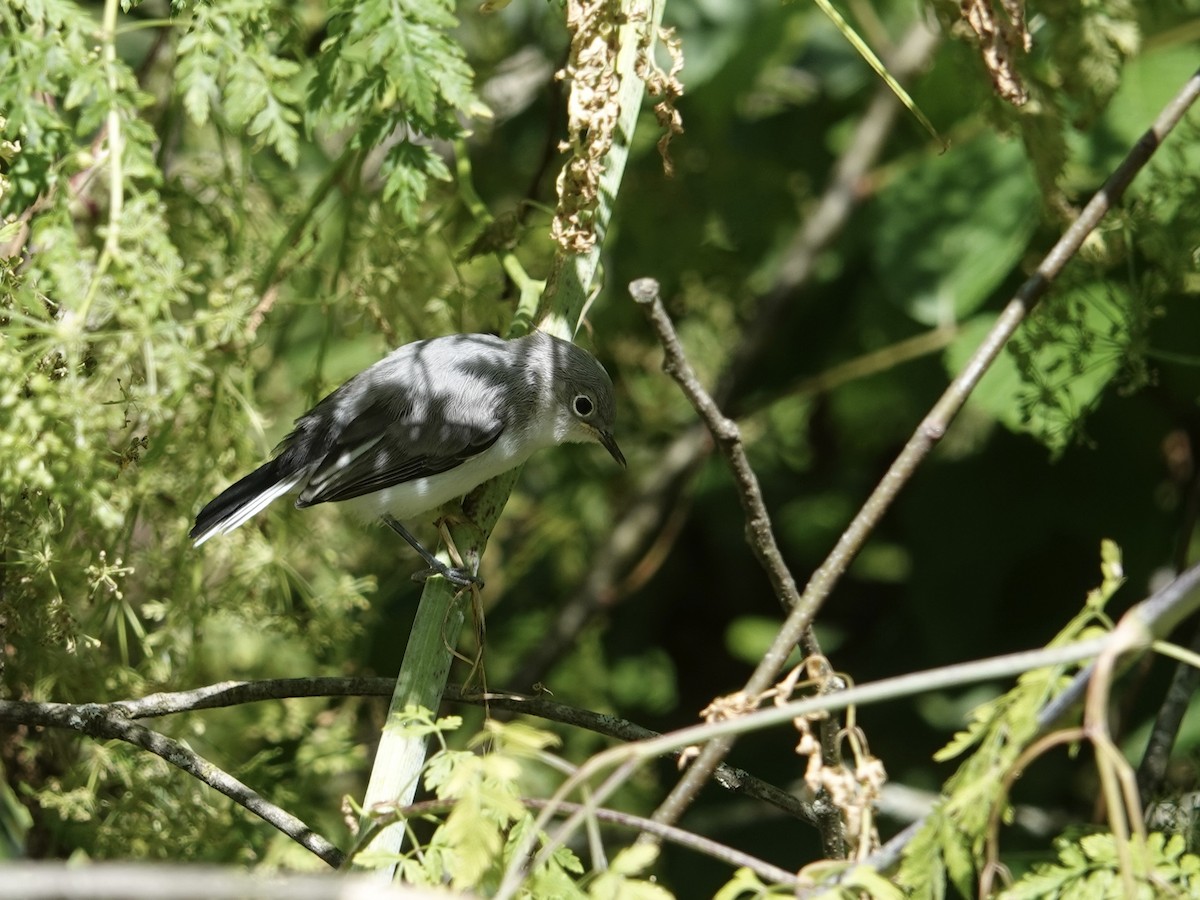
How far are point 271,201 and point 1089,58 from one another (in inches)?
86.7

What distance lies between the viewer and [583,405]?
139 inches

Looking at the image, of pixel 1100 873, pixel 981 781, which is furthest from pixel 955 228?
pixel 981 781

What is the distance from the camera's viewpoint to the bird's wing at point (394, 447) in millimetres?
3160

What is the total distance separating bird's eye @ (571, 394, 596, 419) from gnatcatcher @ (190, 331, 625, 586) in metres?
0.04

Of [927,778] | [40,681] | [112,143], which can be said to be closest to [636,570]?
[927,778]

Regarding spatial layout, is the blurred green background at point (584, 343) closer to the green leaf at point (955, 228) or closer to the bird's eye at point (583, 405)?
the green leaf at point (955, 228)

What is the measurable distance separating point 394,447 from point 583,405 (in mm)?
581

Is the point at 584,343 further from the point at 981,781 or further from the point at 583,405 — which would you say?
the point at 981,781

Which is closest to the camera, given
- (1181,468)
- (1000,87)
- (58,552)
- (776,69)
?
(58,552)

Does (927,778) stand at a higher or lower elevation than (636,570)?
lower

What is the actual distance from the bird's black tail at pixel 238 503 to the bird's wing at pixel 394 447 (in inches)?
11.3

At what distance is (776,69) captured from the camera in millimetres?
4316

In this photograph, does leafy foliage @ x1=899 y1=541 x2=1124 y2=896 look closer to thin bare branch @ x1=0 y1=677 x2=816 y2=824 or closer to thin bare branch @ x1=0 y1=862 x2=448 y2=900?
thin bare branch @ x1=0 y1=677 x2=816 y2=824

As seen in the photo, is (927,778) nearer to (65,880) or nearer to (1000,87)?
(1000,87)
